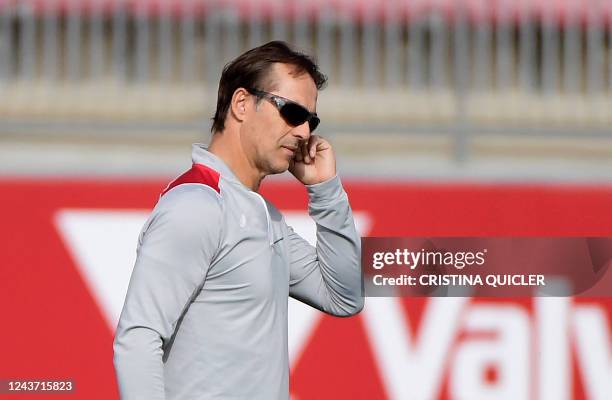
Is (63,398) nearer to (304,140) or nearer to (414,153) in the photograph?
(414,153)

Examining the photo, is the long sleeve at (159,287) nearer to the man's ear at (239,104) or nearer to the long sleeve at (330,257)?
the man's ear at (239,104)

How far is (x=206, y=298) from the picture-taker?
2.28m

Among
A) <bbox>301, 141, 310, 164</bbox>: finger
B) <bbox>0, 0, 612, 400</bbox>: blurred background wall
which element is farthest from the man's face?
<bbox>0, 0, 612, 400</bbox>: blurred background wall

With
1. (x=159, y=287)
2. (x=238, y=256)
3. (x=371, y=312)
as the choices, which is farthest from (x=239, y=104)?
(x=371, y=312)

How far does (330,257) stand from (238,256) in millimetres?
427

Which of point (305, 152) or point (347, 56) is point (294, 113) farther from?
point (347, 56)

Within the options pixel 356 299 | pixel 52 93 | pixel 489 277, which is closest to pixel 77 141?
pixel 52 93

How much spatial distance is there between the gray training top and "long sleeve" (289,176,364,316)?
0.18 metres

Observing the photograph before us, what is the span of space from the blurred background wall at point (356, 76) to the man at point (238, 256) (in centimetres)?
279

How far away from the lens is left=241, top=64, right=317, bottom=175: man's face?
2486mm

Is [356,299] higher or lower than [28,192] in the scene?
lower

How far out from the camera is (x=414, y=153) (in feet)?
18.4

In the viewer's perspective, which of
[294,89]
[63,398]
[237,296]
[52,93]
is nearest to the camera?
[237,296]

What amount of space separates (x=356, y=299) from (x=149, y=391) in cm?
74
